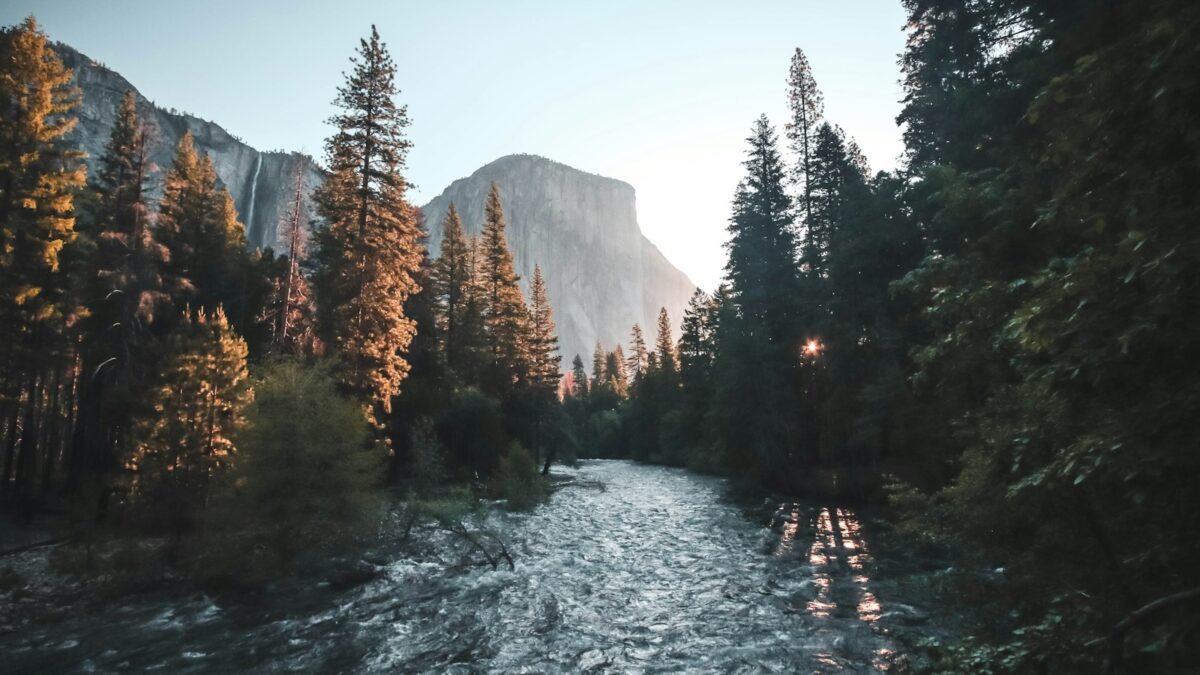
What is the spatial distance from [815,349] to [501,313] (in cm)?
2346

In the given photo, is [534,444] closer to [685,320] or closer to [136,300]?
[685,320]

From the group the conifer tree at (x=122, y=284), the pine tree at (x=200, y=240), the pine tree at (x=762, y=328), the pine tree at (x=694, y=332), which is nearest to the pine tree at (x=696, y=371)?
the pine tree at (x=694, y=332)

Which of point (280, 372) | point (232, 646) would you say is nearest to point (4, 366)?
point (280, 372)

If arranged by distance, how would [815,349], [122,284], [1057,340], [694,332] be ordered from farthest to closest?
[694,332]
[815,349]
[122,284]
[1057,340]

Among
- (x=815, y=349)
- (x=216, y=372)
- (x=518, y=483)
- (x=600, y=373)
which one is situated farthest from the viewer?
(x=600, y=373)

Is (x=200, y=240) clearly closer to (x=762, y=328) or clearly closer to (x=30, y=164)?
(x=30, y=164)

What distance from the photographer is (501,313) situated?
1639 inches

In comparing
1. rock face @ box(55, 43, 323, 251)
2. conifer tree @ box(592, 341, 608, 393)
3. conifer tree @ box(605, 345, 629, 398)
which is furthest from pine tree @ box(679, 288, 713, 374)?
rock face @ box(55, 43, 323, 251)

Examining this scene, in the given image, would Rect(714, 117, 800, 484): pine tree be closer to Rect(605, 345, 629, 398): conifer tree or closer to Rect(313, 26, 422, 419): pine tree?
Rect(313, 26, 422, 419): pine tree

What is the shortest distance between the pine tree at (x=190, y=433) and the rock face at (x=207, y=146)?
266 ft

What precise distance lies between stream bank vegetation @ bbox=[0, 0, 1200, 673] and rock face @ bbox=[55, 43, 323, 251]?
70598mm

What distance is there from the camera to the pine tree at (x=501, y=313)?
4059cm

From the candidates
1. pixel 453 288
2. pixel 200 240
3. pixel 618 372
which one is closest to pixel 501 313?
pixel 453 288

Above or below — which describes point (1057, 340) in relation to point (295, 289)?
below
